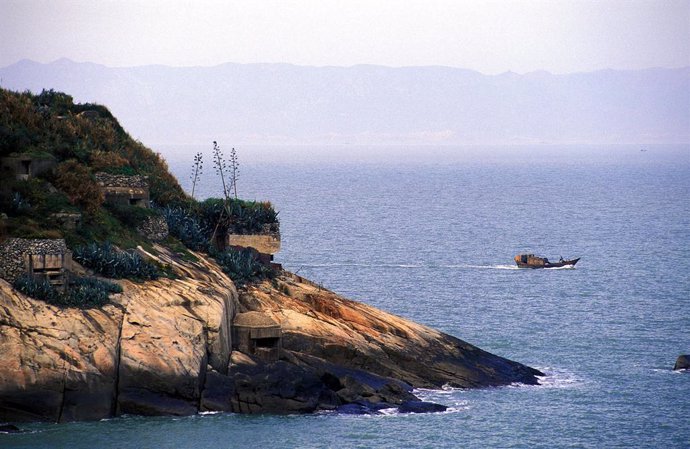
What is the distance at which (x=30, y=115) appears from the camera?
6481 centimetres

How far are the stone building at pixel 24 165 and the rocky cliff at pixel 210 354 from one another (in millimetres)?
6650

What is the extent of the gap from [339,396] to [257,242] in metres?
15.4

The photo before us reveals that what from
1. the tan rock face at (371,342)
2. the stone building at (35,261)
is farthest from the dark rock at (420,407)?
the stone building at (35,261)

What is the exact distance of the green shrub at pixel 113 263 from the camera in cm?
5681

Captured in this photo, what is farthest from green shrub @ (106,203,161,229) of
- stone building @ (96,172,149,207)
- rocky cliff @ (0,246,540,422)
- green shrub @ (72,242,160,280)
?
green shrub @ (72,242,160,280)

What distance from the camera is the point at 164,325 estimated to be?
54.3 metres

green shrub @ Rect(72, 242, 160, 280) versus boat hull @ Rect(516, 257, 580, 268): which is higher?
green shrub @ Rect(72, 242, 160, 280)

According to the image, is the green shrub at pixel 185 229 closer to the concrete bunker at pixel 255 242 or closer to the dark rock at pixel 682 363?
the concrete bunker at pixel 255 242

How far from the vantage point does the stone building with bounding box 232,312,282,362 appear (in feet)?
186

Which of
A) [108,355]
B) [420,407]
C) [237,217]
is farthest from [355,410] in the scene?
[237,217]

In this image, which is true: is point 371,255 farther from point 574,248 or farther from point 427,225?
point 427,225

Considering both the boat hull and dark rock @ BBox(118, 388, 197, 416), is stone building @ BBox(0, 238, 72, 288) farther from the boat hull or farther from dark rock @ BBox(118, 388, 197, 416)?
the boat hull

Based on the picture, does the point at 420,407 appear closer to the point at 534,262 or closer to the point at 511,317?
the point at 511,317

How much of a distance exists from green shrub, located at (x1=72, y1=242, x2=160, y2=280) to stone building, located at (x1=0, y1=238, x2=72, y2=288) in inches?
70.9
